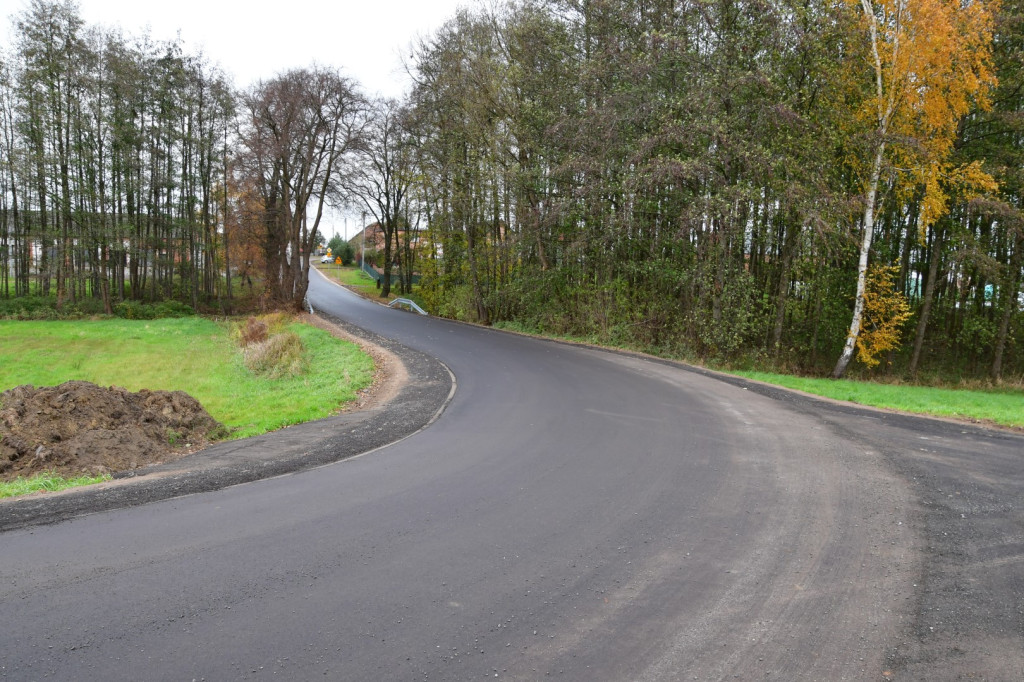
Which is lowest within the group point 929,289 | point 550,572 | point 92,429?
point 92,429

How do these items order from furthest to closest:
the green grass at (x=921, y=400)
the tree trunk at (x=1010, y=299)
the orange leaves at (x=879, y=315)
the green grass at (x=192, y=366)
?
the tree trunk at (x=1010, y=299), the orange leaves at (x=879, y=315), the green grass at (x=192, y=366), the green grass at (x=921, y=400)

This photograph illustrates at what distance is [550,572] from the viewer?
4.21 m

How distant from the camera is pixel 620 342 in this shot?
20.5 meters

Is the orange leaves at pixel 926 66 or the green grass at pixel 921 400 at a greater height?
the orange leaves at pixel 926 66

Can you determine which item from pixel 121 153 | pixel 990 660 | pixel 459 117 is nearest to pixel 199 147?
pixel 121 153

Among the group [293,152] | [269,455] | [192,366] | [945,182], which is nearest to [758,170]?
[945,182]

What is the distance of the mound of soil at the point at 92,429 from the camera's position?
7.07 meters

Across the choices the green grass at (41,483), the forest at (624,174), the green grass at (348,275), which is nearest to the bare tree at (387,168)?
the forest at (624,174)

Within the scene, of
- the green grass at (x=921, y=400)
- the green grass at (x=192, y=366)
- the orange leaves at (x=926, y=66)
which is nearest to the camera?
the green grass at (x=921, y=400)

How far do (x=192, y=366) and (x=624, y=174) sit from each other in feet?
49.1

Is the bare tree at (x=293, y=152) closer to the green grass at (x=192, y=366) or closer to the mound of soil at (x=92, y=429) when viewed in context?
the green grass at (x=192, y=366)

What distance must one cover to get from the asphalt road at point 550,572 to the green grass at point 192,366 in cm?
497

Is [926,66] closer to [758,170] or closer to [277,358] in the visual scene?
[758,170]

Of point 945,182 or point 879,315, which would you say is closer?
point 945,182
